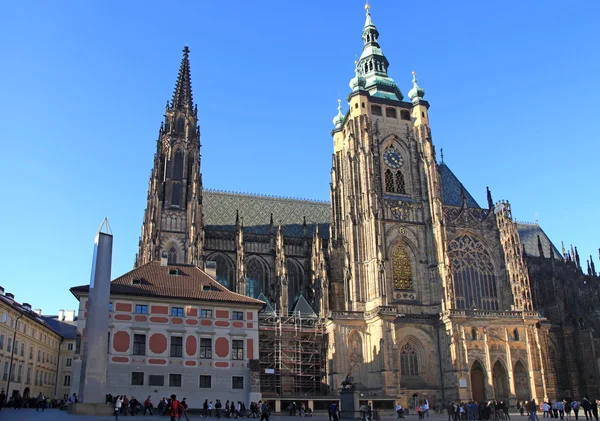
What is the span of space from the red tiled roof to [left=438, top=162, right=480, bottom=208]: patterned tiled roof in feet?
98.1

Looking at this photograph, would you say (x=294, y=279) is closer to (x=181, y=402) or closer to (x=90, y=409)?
(x=181, y=402)

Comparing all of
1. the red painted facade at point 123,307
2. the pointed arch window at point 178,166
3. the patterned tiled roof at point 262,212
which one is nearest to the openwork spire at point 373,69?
the patterned tiled roof at point 262,212

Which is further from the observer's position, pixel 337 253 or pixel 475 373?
pixel 337 253

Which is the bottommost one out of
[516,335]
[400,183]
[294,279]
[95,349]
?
[95,349]

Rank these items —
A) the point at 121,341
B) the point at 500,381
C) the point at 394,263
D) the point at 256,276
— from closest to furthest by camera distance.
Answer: the point at 121,341
the point at 500,381
the point at 394,263
the point at 256,276

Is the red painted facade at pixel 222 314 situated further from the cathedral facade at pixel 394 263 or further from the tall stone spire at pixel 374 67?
the tall stone spire at pixel 374 67

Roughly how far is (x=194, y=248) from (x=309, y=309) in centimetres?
1238

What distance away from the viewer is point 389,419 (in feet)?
126

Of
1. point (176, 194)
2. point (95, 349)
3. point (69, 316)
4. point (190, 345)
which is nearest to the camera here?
point (95, 349)

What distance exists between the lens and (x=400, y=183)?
195 ft

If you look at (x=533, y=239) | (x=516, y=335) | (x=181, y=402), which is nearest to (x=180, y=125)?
(x=181, y=402)

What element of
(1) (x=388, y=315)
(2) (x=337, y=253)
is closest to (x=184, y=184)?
(2) (x=337, y=253)

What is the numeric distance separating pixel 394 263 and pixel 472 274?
8148 mm

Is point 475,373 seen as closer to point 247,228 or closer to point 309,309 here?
point 309,309
